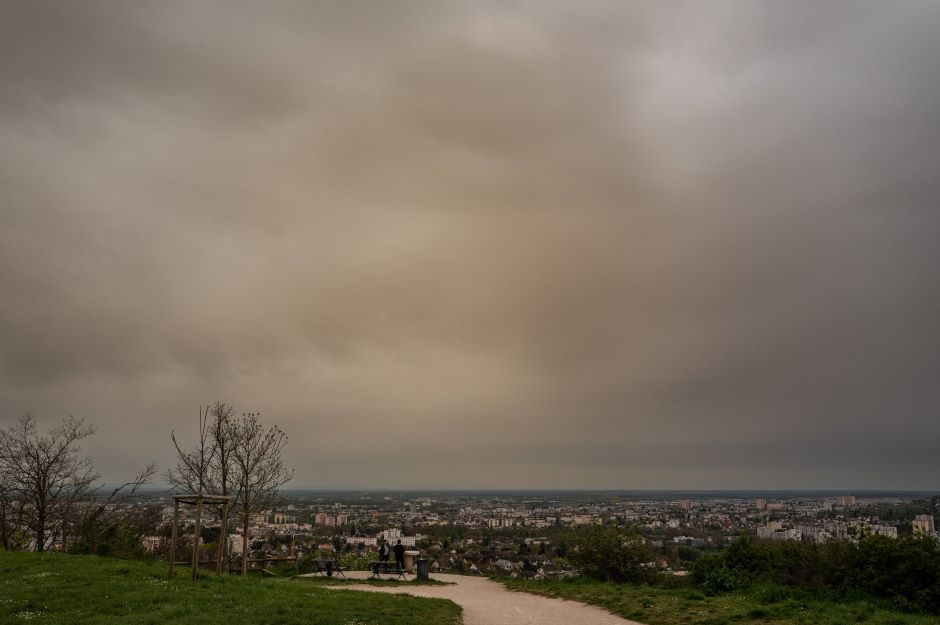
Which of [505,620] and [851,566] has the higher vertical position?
[851,566]

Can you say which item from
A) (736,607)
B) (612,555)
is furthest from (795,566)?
(612,555)

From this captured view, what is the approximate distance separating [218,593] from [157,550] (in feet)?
52.5

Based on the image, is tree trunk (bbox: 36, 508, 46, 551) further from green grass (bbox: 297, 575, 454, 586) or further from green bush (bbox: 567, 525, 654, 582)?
green bush (bbox: 567, 525, 654, 582)

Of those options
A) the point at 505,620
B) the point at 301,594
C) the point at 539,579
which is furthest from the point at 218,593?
the point at 539,579

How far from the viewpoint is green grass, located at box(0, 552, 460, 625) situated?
42.9 feet

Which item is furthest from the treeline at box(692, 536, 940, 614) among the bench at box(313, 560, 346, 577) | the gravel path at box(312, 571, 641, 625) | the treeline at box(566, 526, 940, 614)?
the bench at box(313, 560, 346, 577)

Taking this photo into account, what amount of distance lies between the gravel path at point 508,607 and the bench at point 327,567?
3.10 metres

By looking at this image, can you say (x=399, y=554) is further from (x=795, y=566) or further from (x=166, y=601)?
(x=795, y=566)

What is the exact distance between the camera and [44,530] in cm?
2892

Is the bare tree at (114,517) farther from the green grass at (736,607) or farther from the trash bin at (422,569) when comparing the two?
the green grass at (736,607)

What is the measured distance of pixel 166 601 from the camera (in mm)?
14531

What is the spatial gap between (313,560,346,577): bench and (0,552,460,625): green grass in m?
7.00

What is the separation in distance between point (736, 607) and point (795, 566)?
449cm

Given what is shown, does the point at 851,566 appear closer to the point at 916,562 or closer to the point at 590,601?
the point at 916,562
